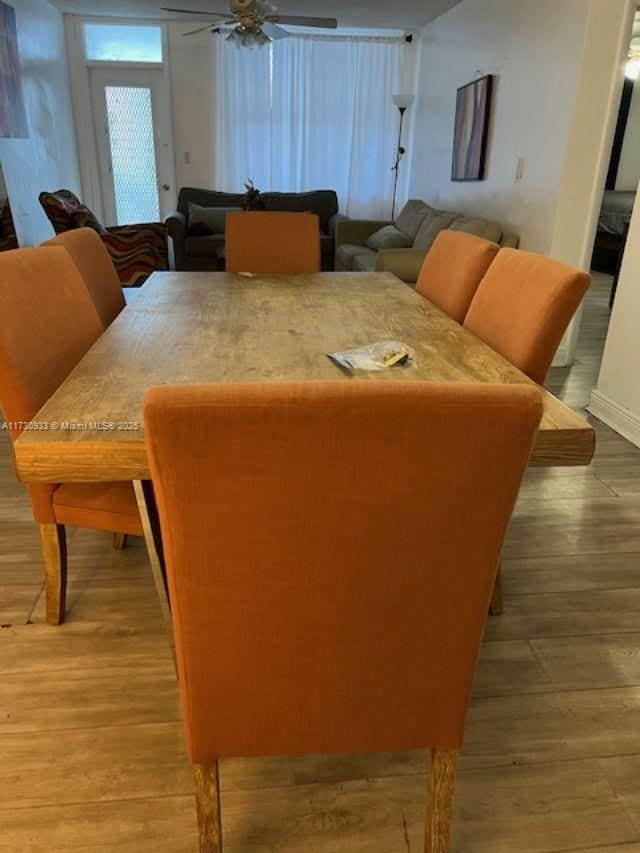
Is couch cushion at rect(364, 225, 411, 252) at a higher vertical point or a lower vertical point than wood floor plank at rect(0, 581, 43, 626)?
higher

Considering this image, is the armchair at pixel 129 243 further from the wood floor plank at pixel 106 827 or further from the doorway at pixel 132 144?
the wood floor plank at pixel 106 827

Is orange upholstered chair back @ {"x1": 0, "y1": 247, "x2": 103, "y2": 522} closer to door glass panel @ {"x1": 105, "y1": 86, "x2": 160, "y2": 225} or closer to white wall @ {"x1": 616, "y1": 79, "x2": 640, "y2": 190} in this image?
door glass panel @ {"x1": 105, "y1": 86, "x2": 160, "y2": 225}

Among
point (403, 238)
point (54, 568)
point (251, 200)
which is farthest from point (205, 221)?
point (54, 568)

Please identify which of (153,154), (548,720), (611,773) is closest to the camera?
(611,773)

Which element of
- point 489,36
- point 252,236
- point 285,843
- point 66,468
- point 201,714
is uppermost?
point 489,36

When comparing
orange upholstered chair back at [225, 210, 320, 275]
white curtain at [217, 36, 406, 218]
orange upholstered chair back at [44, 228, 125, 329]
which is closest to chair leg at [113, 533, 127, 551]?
orange upholstered chair back at [44, 228, 125, 329]

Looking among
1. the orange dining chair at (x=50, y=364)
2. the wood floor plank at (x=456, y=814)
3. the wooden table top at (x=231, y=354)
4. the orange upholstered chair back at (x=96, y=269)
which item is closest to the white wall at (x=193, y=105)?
the wooden table top at (x=231, y=354)

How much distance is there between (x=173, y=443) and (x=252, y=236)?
2.35m

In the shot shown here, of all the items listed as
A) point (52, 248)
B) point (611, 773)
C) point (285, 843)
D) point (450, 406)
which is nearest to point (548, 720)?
point (611, 773)

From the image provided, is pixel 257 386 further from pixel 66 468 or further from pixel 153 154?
pixel 153 154

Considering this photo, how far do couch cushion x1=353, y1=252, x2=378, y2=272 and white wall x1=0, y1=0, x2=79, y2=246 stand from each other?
2.51 metres

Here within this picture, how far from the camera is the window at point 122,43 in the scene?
240 inches

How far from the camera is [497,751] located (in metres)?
1.28

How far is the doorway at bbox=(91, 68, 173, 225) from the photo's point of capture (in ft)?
20.5
